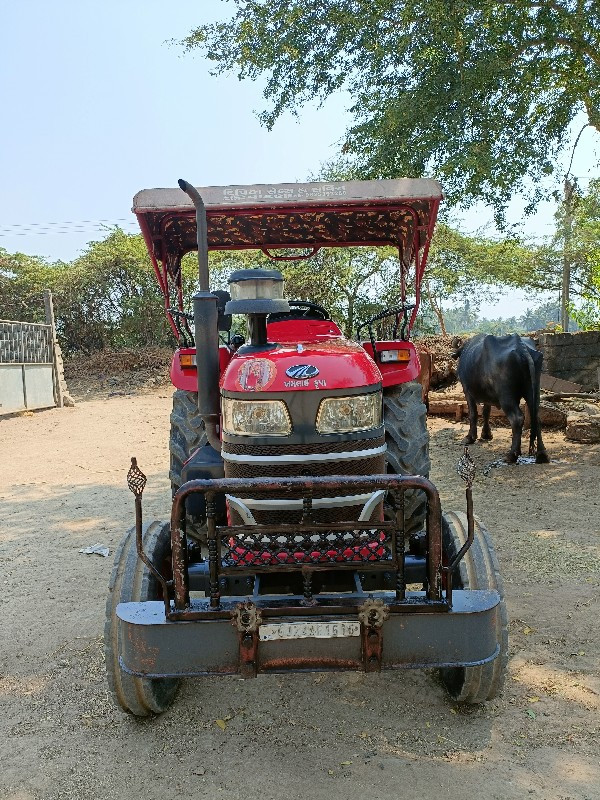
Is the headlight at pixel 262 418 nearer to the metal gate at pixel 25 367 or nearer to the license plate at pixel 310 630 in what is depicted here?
the license plate at pixel 310 630

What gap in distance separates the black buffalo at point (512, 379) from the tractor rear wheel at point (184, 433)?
525cm

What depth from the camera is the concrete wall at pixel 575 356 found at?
13062 millimetres

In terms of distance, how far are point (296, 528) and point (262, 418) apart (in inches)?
21.6

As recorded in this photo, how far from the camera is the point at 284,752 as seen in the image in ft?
9.11

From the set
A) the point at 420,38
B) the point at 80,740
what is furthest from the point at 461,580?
the point at 420,38

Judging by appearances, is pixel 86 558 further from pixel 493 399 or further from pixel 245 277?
pixel 493 399

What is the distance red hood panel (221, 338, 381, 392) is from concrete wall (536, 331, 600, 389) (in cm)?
1097

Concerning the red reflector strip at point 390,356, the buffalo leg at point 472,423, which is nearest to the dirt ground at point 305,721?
the red reflector strip at point 390,356

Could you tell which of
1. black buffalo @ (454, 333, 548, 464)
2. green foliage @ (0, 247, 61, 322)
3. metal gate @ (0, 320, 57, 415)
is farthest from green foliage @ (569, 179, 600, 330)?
green foliage @ (0, 247, 61, 322)

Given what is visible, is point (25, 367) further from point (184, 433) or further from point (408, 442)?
point (408, 442)

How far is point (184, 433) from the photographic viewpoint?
→ 409cm

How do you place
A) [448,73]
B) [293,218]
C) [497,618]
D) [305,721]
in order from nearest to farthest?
[497,618], [305,721], [293,218], [448,73]

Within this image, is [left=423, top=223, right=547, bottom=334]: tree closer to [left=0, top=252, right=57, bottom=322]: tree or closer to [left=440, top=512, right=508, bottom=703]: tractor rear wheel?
[left=0, top=252, right=57, bottom=322]: tree

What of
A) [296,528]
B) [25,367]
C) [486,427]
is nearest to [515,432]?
[486,427]
